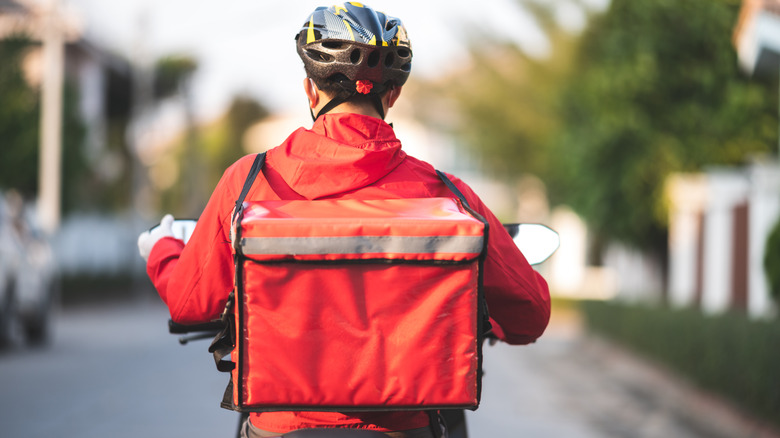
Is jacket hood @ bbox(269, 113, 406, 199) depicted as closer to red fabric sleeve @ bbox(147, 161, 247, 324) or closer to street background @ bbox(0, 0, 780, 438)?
red fabric sleeve @ bbox(147, 161, 247, 324)

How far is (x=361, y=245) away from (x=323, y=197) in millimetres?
303

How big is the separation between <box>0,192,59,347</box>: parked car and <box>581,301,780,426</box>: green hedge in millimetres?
8209

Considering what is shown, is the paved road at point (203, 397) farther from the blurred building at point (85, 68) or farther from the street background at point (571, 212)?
the blurred building at point (85, 68)

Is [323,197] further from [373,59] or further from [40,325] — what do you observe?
[40,325]

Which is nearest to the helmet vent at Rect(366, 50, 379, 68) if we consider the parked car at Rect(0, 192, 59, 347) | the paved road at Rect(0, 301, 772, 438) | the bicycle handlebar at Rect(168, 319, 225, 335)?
the bicycle handlebar at Rect(168, 319, 225, 335)

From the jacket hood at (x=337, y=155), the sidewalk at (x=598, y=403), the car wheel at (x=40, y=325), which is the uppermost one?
the jacket hood at (x=337, y=155)

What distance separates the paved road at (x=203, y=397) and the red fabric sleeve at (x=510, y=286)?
5.74 metres

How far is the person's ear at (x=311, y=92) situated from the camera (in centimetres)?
286

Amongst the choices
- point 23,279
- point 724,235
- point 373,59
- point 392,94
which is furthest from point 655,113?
point 373,59

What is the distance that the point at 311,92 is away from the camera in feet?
9.47

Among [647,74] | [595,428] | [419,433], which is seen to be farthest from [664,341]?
[419,433]

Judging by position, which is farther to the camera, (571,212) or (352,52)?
(571,212)

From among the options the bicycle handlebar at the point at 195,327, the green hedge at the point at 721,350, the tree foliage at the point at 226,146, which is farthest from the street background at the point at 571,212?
the tree foliage at the point at 226,146

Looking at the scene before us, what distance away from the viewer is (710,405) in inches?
416
